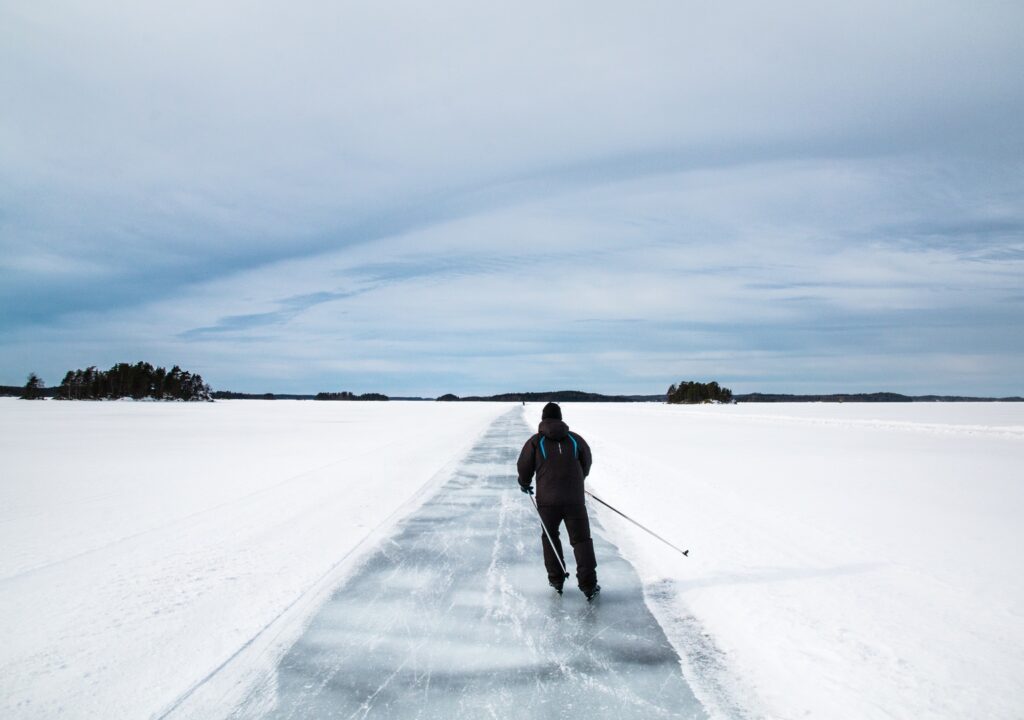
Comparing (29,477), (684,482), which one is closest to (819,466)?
(684,482)

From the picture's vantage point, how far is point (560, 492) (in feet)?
19.7

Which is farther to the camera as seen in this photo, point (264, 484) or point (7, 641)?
point (264, 484)

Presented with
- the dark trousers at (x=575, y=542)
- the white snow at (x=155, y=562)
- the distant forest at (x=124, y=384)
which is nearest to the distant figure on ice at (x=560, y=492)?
the dark trousers at (x=575, y=542)

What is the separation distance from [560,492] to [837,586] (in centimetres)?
312

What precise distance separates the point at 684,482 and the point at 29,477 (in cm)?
1573

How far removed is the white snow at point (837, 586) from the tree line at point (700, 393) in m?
164

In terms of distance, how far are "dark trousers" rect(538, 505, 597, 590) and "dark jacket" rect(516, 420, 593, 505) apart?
0.09 m

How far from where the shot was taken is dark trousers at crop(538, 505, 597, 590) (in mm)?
5871

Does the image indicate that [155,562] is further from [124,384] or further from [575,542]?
[124,384]

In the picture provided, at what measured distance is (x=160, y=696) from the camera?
156 inches

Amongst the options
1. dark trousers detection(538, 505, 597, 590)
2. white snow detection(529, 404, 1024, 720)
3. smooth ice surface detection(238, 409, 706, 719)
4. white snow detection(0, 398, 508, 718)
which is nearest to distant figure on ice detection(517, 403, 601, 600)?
dark trousers detection(538, 505, 597, 590)

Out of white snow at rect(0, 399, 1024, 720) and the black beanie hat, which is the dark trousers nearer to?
white snow at rect(0, 399, 1024, 720)

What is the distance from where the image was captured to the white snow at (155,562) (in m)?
4.32

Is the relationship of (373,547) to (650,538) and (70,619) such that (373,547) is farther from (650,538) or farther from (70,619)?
(650,538)
